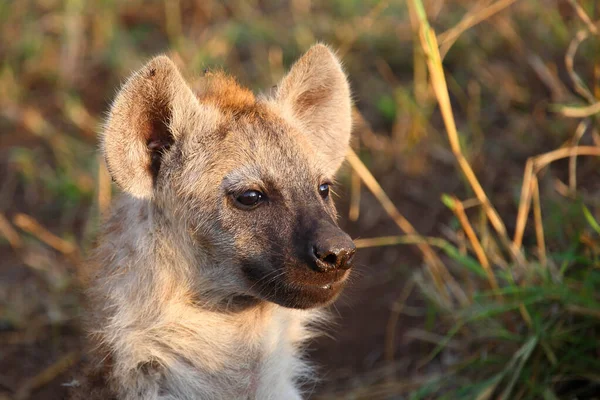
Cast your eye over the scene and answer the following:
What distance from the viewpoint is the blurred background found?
381 cm

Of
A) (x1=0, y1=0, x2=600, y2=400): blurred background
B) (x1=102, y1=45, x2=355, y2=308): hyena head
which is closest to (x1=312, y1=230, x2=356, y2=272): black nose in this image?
(x1=102, y1=45, x2=355, y2=308): hyena head

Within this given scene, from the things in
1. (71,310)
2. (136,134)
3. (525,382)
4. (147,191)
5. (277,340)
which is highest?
(136,134)

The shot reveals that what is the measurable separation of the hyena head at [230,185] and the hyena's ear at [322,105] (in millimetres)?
175

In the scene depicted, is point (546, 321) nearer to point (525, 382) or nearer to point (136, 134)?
point (525, 382)

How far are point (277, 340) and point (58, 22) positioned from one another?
419 cm

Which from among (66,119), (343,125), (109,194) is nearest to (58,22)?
(66,119)

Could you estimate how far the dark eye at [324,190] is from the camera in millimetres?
3223

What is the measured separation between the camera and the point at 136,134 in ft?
9.90

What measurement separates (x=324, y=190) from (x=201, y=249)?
0.49m

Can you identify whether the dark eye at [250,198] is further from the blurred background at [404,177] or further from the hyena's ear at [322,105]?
the blurred background at [404,177]

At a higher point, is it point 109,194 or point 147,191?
point 147,191

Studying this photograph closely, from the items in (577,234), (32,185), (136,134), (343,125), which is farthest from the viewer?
(32,185)

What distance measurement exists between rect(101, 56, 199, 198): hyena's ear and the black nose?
2.14 feet

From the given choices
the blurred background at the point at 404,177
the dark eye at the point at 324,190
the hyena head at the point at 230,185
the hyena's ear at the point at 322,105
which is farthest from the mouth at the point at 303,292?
the hyena's ear at the point at 322,105
